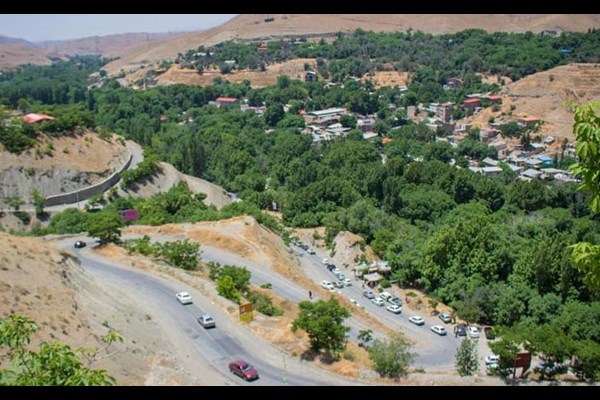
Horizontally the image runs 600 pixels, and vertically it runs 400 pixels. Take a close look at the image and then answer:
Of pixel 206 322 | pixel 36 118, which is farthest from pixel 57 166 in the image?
pixel 206 322

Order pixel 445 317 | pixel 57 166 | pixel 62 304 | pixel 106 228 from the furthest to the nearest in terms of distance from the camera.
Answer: pixel 57 166 < pixel 106 228 < pixel 445 317 < pixel 62 304

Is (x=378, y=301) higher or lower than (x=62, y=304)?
lower

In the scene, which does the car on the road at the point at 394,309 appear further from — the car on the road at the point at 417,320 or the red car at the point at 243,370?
the red car at the point at 243,370

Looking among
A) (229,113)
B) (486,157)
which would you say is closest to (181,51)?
(229,113)

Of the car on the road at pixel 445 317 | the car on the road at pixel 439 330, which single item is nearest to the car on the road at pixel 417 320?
the car on the road at pixel 439 330

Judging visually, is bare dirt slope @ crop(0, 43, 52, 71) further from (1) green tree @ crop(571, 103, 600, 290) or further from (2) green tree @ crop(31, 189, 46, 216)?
(1) green tree @ crop(571, 103, 600, 290)

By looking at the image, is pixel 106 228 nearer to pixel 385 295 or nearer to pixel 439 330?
pixel 385 295
